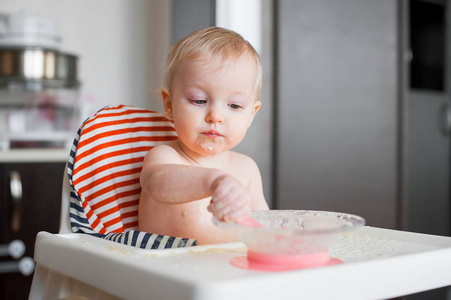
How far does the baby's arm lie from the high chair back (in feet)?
0.37

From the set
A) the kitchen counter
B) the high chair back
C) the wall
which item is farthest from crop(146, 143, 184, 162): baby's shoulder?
the wall

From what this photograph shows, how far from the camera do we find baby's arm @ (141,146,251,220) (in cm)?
58

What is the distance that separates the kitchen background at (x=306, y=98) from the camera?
2.29 metres

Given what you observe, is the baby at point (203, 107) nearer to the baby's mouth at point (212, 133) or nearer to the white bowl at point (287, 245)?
the baby's mouth at point (212, 133)

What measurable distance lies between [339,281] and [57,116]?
203 centimetres

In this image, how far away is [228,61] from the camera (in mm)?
864

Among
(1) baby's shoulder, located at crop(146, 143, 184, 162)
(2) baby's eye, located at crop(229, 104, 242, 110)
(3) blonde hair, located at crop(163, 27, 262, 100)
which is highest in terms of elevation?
(3) blonde hair, located at crop(163, 27, 262, 100)

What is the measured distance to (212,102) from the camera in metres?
0.85

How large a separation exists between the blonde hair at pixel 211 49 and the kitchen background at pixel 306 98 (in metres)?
1.19

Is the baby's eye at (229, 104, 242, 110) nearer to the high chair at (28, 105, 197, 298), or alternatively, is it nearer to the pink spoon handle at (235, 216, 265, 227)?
the high chair at (28, 105, 197, 298)

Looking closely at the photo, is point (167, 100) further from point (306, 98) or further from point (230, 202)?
point (306, 98)

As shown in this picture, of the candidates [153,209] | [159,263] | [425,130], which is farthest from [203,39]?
[425,130]

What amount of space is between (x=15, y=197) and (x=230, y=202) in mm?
1525

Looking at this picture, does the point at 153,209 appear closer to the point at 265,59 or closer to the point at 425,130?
the point at 265,59
